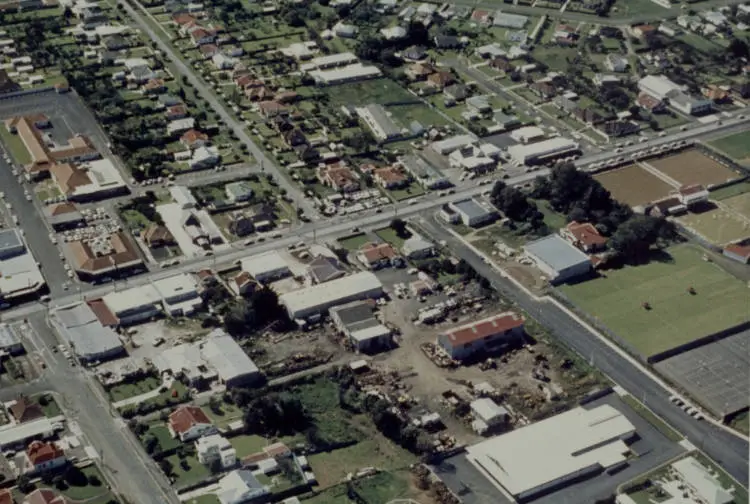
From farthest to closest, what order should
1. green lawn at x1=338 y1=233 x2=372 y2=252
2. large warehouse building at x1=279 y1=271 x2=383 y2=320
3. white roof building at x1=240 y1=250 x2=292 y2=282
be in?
1. green lawn at x1=338 y1=233 x2=372 y2=252
2. white roof building at x1=240 y1=250 x2=292 y2=282
3. large warehouse building at x1=279 y1=271 x2=383 y2=320

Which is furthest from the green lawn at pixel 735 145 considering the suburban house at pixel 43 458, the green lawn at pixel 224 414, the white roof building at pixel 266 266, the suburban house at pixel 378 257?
A: the suburban house at pixel 43 458

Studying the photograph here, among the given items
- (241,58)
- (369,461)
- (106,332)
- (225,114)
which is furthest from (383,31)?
(369,461)

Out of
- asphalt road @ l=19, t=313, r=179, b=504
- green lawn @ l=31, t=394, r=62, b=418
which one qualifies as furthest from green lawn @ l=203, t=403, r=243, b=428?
green lawn @ l=31, t=394, r=62, b=418

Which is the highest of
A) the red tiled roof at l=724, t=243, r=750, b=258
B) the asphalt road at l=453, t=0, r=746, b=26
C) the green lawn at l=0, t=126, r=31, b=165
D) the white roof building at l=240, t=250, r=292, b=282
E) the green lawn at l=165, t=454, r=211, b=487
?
the asphalt road at l=453, t=0, r=746, b=26

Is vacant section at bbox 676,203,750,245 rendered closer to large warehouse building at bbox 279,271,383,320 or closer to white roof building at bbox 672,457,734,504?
large warehouse building at bbox 279,271,383,320

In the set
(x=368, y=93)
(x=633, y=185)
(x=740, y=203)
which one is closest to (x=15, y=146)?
(x=368, y=93)

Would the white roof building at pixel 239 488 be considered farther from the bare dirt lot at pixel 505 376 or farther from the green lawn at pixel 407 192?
the green lawn at pixel 407 192

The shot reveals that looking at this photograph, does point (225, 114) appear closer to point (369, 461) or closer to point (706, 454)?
point (369, 461)
